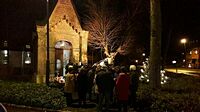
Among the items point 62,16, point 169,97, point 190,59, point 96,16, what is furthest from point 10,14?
point 190,59

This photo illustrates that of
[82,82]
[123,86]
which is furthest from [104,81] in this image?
[82,82]

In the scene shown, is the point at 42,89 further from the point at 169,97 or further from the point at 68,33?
the point at 68,33

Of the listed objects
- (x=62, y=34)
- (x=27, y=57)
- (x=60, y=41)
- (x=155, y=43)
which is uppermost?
(x=62, y=34)

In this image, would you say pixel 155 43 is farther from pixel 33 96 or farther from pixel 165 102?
pixel 33 96

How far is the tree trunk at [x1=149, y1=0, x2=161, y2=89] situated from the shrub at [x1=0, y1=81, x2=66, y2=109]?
4149 millimetres

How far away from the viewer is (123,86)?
43.4 ft

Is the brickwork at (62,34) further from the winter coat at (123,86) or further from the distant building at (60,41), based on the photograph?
the winter coat at (123,86)

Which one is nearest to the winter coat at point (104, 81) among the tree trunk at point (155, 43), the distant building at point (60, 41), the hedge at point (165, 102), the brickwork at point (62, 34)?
the hedge at point (165, 102)

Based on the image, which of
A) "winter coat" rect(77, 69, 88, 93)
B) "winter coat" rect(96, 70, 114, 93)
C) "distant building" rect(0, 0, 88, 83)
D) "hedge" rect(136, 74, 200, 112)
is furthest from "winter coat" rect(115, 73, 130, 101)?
"distant building" rect(0, 0, 88, 83)

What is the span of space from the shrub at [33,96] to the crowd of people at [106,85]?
79cm

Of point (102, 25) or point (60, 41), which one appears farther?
point (102, 25)

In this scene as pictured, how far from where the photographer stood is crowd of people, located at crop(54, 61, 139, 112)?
1326cm

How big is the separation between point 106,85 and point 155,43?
359cm

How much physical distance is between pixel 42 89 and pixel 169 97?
6276mm
